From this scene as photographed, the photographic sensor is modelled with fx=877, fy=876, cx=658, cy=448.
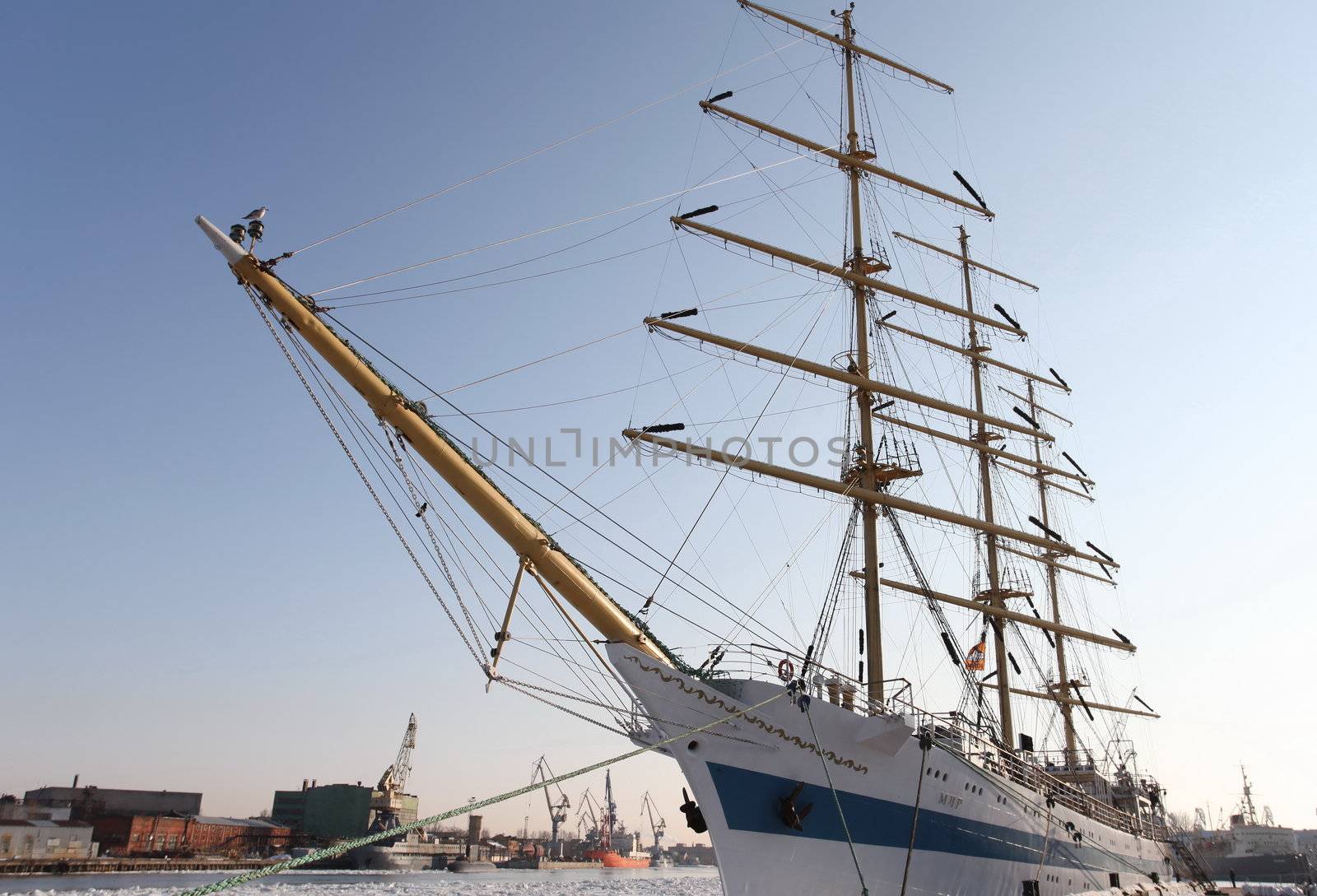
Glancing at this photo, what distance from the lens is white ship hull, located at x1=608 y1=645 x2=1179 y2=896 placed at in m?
17.7

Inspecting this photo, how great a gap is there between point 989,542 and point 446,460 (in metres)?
34.3

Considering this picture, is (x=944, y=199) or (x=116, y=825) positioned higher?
(x=944, y=199)

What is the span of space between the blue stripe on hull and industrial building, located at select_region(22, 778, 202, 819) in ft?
313

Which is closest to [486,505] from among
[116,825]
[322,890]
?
[322,890]

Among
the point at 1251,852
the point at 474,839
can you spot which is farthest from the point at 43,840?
the point at 1251,852

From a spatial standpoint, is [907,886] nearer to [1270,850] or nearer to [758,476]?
[758,476]

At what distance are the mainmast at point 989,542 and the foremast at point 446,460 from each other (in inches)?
986

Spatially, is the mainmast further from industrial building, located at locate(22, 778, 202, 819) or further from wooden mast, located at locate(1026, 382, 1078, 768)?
industrial building, located at locate(22, 778, 202, 819)

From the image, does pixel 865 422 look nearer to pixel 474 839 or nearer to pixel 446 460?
pixel 446 460

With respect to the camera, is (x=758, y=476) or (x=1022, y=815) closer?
(x=1022, y=815)

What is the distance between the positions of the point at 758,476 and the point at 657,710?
10.6 metres

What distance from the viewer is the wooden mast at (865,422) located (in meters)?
24.8

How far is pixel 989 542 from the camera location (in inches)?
1748

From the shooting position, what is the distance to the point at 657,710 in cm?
1825
